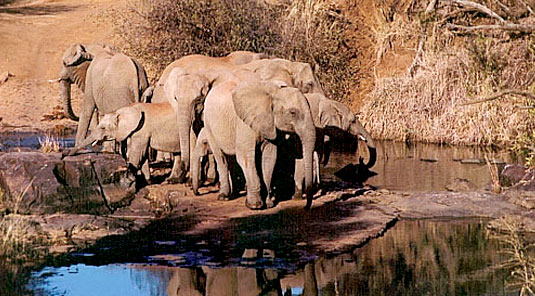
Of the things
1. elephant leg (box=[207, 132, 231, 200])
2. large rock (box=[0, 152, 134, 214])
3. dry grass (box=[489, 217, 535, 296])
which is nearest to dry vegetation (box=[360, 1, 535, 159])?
dry grass (box=[489, 217, 535, 296])

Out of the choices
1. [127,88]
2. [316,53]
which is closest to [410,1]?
[316,53]

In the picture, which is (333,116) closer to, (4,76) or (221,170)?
(221,170)

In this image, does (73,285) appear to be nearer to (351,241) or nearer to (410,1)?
(351,241)

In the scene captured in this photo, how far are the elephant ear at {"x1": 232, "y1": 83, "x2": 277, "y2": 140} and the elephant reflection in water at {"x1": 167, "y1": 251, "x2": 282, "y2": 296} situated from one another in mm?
2926

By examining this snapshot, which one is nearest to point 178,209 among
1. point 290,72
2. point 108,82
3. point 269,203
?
point 269,203

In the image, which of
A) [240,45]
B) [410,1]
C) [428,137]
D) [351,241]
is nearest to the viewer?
[351,241]

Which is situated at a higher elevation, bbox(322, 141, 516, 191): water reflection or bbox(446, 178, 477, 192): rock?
bbox(446, 178, 477, 192): rock

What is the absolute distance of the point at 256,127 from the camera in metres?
13.6

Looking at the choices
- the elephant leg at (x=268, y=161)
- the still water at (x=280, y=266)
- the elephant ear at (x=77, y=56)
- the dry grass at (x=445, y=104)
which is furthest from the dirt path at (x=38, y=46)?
the still water at (x=280, y=266)

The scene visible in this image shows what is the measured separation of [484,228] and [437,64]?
8.74 m

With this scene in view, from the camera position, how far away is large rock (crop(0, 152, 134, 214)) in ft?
44.7

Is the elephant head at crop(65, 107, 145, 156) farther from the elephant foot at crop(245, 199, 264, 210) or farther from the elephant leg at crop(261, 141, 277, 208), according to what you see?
the elephant foot at crop(245, 199, 264, 210)

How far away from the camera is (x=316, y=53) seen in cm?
2372

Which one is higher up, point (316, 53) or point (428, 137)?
point (316, 53)
